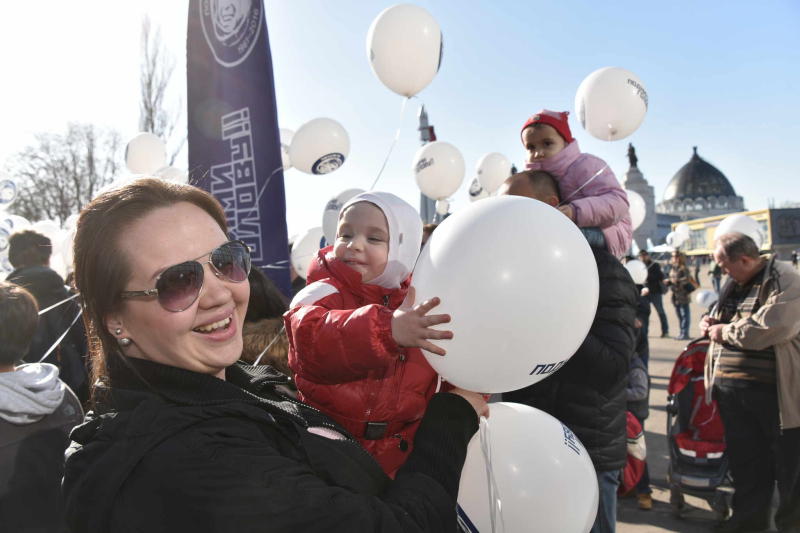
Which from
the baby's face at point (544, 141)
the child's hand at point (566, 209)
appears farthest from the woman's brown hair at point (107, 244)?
the baby's face at point (544, 141)

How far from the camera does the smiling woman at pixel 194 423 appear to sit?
855 mm

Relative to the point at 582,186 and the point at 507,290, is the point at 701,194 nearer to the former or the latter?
the point at 582,186

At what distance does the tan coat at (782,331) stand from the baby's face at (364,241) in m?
2.70

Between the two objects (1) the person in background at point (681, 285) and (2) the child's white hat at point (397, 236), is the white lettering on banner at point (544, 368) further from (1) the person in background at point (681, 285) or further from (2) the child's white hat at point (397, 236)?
(1) the person in background at point (681, 285)

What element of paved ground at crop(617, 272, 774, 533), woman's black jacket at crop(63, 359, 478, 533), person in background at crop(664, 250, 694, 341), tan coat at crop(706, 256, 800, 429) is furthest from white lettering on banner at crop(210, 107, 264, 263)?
person in background at crop(664, 250, 694, 341)

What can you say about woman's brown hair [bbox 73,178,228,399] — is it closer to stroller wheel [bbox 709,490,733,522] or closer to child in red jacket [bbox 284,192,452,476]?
child in red jacket [bbox 284,192,452,476]

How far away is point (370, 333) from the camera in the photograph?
1.30 m

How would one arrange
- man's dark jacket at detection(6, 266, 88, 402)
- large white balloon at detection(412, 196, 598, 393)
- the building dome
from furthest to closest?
the building dome < man's dark jacket at detection(6, 266, 88, 402) < large white balloon at detection(412, 196, 598, 393)

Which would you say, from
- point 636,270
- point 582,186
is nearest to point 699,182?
point 636,270

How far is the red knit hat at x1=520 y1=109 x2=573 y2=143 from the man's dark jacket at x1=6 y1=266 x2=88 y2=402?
3.28m

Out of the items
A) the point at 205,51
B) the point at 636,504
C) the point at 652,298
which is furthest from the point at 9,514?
the point at 652,298

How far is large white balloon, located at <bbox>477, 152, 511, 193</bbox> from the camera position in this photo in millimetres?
8062

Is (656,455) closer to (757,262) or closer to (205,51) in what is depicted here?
(757,262)

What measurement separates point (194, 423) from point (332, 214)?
17.3ft
